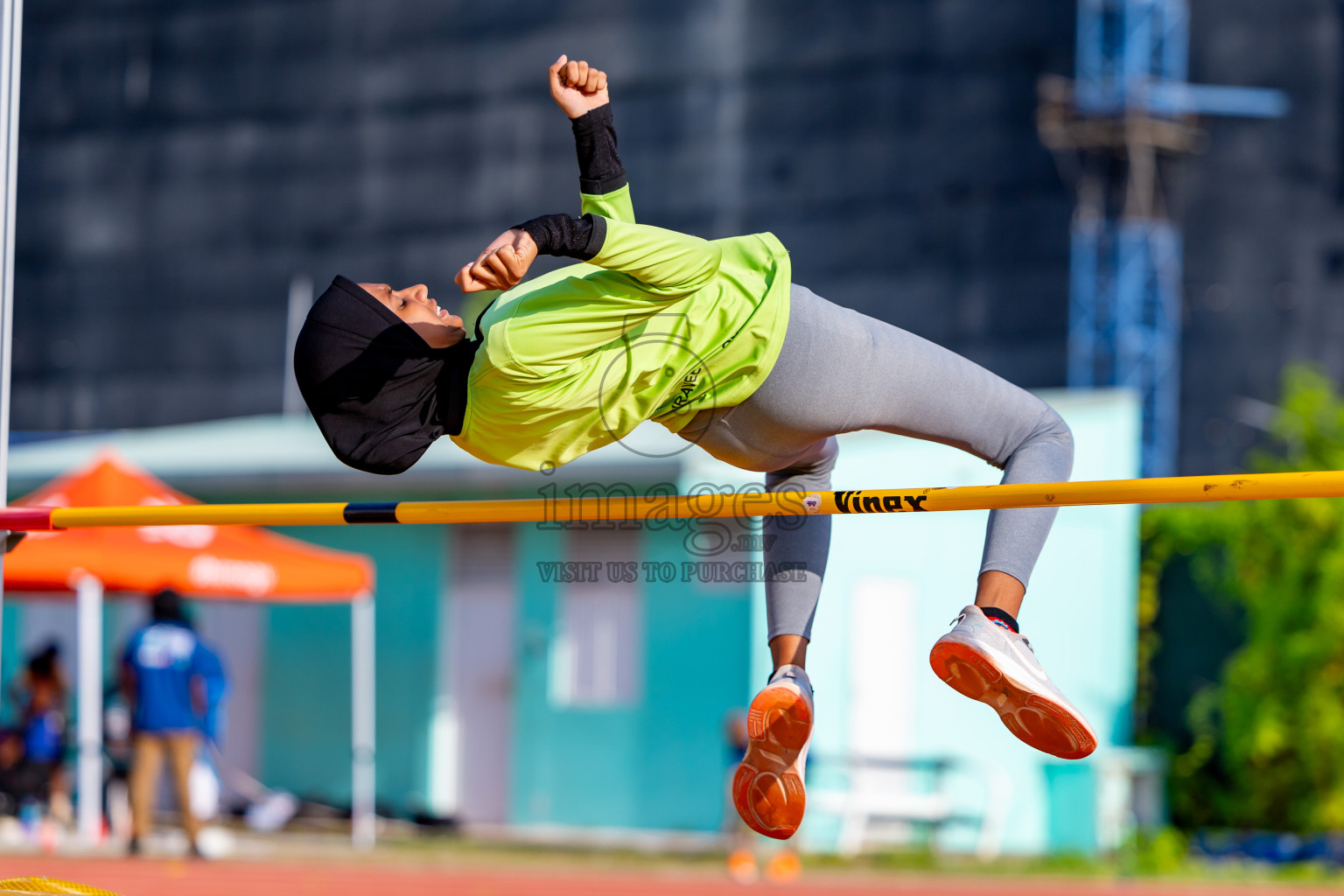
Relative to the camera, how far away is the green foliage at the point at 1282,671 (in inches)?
468

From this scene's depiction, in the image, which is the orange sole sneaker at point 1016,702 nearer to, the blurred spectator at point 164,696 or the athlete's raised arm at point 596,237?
the athlete's raised arm at point 596,237

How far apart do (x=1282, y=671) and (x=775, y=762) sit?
30.7 ft

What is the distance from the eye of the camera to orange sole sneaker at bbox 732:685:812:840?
3.61 m

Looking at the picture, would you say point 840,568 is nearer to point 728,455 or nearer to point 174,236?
point 728,455

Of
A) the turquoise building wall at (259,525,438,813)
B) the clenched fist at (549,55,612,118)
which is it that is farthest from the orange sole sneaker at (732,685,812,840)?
the turquoise building wall at (259,525,438,813)

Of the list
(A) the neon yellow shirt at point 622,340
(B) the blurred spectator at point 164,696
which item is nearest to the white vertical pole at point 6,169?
(A) the neon yellow shirt at point 622,340

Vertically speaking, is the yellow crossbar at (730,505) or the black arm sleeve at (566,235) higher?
the black arm sleeve at (566,235)

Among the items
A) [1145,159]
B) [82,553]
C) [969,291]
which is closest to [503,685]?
[82,553]

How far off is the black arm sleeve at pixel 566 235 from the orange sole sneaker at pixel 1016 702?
41.0 inches

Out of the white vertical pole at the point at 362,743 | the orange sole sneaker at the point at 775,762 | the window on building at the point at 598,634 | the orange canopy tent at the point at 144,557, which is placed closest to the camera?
the orange sole sneaker at the point at 775,762

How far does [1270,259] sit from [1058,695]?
50.0ft

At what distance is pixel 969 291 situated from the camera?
18172 millimetres

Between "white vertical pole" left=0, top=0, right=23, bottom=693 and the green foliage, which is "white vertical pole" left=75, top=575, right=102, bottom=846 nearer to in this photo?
"white vertical pole" left=0, top=0, right=23, bottom=693

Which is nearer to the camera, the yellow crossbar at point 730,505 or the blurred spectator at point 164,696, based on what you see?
the yellow crossbar at point 730,505
